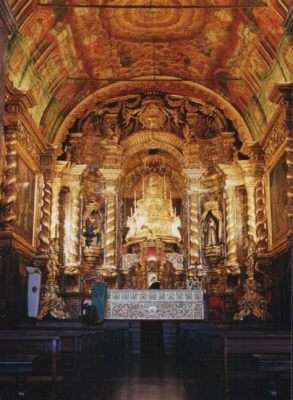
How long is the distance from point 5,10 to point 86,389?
453cm

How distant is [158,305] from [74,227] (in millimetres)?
6196

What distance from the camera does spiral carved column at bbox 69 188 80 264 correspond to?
1642 cm

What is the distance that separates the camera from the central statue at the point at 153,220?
17109 mm

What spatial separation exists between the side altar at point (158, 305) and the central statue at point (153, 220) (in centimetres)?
586

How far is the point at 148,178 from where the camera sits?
18375 mm

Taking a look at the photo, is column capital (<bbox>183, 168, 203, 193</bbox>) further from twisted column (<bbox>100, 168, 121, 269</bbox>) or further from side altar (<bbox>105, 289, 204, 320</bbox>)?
side altar (<bbox>105, 289, 204, 320</bbox>)

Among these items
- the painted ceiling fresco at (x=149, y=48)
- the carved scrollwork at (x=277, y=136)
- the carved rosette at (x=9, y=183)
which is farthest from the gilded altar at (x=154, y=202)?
the carved rosette at (x=9, y=183)

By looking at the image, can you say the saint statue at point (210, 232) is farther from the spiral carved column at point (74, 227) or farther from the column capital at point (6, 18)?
the column capital at point (6, 18)

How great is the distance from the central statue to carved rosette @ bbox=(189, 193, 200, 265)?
638mm

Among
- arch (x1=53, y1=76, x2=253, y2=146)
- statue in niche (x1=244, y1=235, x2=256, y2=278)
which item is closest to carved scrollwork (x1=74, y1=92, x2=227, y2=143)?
arch (x1=53, y1=76, x2=253, y2=146)

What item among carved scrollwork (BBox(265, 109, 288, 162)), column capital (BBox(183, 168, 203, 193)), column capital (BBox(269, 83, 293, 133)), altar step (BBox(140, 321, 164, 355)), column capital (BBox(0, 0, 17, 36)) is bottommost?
altar step (BBox(140, 321, 164, 355))

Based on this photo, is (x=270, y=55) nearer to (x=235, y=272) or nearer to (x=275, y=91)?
(x=275, y=91)

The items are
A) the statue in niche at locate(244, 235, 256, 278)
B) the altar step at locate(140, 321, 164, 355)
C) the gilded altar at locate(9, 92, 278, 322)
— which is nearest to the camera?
the altar step at locate(140, 321, 164, 355)

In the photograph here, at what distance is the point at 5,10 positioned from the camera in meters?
6.54
